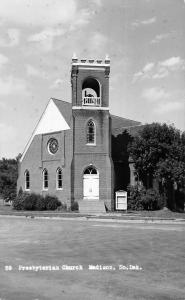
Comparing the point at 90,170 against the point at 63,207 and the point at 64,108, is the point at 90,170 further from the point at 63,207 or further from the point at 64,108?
the point at 64,108

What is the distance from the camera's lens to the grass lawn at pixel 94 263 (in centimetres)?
809

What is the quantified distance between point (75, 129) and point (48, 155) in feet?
14.8

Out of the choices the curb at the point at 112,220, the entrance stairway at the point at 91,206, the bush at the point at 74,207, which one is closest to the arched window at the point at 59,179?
the bush at the point at 74,207

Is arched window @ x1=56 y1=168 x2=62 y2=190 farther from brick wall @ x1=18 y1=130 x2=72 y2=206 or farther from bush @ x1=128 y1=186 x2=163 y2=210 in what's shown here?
bush @ x1=128 y1=186 x2=163 y2=210

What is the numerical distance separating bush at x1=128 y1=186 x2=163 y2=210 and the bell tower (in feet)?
6.89

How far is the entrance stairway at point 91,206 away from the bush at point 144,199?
116 inches

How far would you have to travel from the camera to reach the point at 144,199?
122 feet

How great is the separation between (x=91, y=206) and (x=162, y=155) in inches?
281

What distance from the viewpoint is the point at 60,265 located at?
427 inches

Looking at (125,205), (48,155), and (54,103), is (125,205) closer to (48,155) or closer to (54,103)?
(48,155)

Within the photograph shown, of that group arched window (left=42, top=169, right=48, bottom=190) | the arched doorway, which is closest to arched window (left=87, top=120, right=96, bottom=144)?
the arched doorway

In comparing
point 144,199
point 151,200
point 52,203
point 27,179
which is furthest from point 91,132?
point 27,179

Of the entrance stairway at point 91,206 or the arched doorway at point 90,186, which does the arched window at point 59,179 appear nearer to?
the arched doorway at point 90,186

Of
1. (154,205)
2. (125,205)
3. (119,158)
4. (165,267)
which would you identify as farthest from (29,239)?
(119,158)
